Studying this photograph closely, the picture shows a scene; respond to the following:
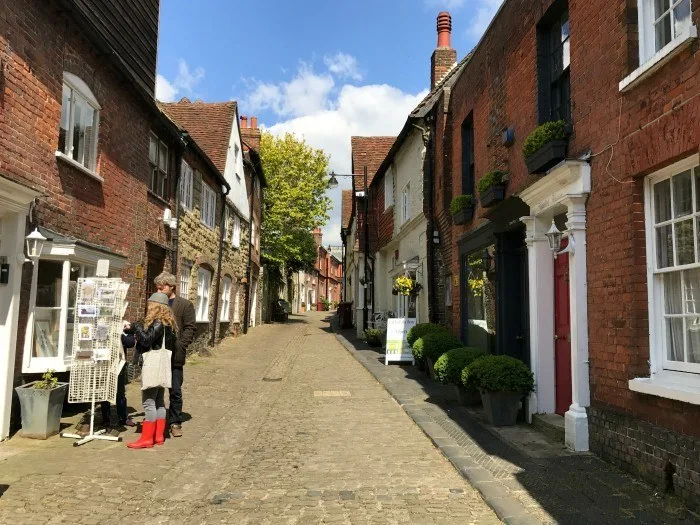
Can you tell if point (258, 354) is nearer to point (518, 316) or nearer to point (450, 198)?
point (450, 198)

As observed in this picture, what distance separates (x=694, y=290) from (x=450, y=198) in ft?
25.1

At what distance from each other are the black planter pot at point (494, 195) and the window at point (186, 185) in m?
7.39

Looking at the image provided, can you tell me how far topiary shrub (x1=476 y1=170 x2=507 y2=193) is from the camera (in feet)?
27.7

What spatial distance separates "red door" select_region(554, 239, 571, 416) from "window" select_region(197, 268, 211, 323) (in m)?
10.5

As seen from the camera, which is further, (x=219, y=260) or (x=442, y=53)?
(x=219, y=260)

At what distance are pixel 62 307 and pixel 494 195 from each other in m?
6.06

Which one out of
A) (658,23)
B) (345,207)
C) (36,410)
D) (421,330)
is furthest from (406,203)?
(345,207)

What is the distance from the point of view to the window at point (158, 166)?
11477mm

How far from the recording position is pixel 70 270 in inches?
302

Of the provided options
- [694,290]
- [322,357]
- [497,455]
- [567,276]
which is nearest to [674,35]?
[694,290]

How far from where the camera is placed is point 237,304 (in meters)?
21.2

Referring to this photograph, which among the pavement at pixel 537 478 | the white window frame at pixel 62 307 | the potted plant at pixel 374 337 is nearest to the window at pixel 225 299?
the potted plant at pixel 374 337

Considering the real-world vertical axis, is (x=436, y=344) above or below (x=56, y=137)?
below

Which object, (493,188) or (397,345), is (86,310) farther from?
(397,345)
